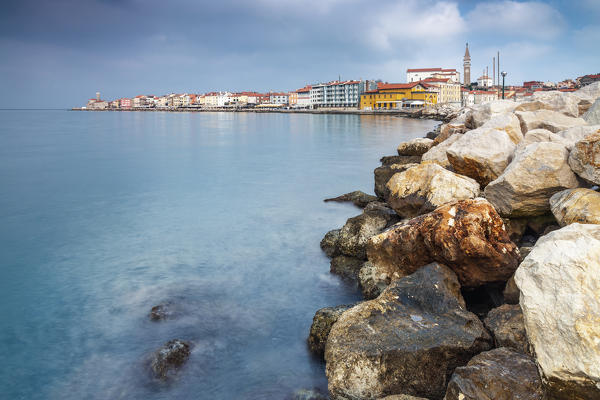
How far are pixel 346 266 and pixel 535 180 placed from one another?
3304 mm

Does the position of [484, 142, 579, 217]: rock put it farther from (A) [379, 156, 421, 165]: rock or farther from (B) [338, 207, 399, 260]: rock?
(A) [379, 156, 421, 165]: rock

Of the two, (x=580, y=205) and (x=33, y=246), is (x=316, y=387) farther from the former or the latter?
(x=33, y=246)

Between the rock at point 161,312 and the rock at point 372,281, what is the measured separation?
9.68ft

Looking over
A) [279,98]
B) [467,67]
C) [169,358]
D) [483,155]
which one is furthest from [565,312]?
[279,98]

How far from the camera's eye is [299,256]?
30.0ft

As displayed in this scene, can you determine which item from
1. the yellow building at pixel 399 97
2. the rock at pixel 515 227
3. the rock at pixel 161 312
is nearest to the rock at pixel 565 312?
the rock at pixel 515 227

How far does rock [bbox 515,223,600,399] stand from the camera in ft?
9.59

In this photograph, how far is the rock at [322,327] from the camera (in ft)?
17.5

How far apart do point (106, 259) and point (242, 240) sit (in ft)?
9.78

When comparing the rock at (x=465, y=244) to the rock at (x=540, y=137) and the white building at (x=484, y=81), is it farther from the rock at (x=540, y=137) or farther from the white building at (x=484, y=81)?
the white building at (x=484, y=81)

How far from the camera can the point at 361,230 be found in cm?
792

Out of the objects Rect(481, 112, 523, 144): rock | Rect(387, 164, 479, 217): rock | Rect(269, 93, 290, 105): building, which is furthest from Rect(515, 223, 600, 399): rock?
Rect(269, 93, 290, 105): building

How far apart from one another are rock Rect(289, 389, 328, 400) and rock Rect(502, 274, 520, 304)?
7.71 feet

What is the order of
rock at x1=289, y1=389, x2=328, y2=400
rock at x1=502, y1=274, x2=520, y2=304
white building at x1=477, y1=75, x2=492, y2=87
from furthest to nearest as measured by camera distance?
white building at x1=477, y1=75, x2=492, y2=87, rock at x1=502, y1=274, x2=520, y2=304, rock at x1=289, y1=389, x2=328, y2=400
